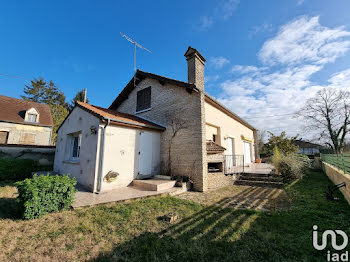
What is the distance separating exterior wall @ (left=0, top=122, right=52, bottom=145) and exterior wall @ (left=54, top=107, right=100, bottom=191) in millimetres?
13108

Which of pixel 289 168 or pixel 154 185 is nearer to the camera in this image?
pixel 154 185

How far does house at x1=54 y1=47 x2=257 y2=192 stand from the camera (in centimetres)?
668

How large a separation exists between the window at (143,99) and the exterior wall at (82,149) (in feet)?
12.7

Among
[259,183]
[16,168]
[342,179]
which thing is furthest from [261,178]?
[16,168]

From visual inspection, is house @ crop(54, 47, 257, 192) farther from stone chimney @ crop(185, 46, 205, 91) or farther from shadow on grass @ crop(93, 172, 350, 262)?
shadow on grass @ crop(93, 172, 350, 262)

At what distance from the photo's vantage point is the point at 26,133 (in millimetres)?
18328

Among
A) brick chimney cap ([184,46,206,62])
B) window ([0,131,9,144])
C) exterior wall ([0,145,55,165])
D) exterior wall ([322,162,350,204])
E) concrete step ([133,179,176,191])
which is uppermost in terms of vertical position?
brick chimney cap ([184,46,206,62])

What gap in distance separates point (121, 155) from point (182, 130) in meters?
3.37

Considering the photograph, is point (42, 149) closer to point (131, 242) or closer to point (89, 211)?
point (89, 211)


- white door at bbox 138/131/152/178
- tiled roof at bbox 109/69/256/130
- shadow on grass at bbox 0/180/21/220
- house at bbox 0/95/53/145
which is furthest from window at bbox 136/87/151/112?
house at bbox 0/95/53/145

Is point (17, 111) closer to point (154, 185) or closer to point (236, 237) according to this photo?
point (154, 185)

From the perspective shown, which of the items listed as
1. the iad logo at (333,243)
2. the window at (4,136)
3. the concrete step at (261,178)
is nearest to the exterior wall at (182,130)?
the concrete step at (261,178)

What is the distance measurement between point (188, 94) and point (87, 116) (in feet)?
17.3

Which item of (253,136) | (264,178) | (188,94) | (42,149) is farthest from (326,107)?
(42,149)
